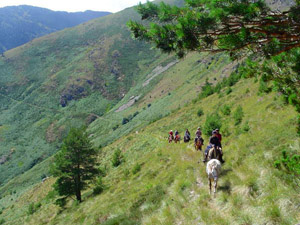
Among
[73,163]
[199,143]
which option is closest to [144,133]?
[73,163]

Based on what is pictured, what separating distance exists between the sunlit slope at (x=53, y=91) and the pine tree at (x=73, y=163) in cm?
8768

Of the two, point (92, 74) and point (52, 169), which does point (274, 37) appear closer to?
point (52, 169)

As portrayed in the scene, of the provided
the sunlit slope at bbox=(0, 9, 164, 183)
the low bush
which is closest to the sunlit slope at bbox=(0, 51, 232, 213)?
the sunlit slope at bbox=(0, 9, 164, 183)

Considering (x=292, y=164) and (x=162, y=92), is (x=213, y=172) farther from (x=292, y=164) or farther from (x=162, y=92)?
(x=162, y=92)

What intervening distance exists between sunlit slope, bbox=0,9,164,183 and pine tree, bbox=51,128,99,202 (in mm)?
87684

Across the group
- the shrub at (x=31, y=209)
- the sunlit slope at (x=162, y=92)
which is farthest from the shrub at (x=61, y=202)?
the sunlit slope at (x=162, y=92)

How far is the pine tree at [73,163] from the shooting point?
19781mm

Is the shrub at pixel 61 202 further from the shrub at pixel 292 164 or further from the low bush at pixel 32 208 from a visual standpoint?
the shrub at pixel 292 164

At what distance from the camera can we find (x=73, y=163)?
2009 centimetres

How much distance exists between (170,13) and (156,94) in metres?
109

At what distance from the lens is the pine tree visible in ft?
64.9

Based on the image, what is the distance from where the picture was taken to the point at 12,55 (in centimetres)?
19375

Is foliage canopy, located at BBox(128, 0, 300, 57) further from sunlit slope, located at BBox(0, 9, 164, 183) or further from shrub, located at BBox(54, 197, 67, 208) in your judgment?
sunlit slope, located at BBox(0, 9, 164, 183)

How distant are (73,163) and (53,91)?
14939 cm
